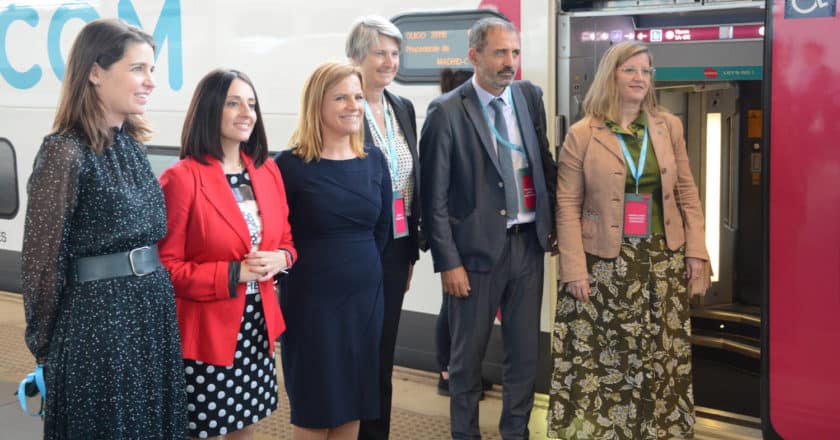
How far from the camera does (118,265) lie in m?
2.54

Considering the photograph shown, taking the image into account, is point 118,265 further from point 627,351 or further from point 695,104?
point 695,104

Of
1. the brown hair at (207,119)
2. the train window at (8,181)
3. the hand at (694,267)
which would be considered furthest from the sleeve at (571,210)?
the train window at (8,181)

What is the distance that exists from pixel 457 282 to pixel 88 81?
61.9 inches

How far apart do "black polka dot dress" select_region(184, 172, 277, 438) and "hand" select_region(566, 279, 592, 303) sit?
1.17 meters

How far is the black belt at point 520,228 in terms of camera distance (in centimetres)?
361

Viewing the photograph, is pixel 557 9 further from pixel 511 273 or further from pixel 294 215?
pixel 294 215

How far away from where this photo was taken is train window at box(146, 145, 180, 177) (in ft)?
17.4

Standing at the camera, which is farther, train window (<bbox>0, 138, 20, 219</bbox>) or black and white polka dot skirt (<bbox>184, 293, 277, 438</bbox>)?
train window (<bbox>0, 138, 20, 219</bbox>)

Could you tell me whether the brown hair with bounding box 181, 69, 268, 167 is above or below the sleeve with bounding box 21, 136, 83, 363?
above

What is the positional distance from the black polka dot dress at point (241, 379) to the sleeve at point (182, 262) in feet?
0.48

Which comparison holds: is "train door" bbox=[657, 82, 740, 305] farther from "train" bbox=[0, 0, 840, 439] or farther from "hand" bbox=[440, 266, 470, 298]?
"hand" bbox=[440, 266, 470, 298]

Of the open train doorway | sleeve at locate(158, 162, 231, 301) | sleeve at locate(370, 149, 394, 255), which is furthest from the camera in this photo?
the open train doorway

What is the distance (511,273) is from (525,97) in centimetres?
67

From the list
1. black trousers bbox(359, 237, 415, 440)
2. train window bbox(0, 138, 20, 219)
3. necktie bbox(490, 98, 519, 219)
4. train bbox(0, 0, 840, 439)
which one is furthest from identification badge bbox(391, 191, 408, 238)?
train window bbox(0, 138, 20, 219)
